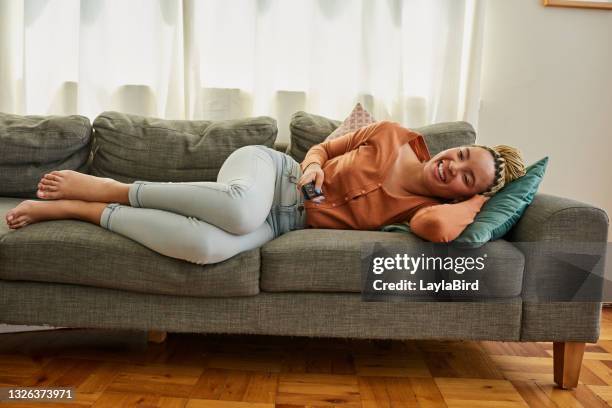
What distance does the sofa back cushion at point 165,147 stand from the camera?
2.26 meters

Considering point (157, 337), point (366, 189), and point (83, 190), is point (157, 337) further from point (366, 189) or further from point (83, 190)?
point (366, 189)

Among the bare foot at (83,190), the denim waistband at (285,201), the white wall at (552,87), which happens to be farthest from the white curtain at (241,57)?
the bare foot at (83,190)

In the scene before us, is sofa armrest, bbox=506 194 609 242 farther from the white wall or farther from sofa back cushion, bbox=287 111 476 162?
the white wall

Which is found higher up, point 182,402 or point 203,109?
point 203,109

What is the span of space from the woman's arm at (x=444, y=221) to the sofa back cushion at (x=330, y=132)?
544 mm

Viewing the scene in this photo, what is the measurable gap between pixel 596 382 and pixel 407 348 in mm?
590

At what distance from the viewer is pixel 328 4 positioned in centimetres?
265

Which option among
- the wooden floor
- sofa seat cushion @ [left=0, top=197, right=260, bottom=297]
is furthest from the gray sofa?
the wooden floor

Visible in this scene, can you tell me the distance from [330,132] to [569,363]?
1208mm

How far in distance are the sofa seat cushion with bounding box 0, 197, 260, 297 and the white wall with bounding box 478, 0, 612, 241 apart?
1665 millimetres

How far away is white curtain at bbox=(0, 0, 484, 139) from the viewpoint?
2.62m

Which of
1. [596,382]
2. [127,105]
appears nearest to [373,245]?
[596,382]

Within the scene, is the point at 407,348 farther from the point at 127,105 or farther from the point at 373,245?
the point at 127,105

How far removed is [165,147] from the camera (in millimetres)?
2273
